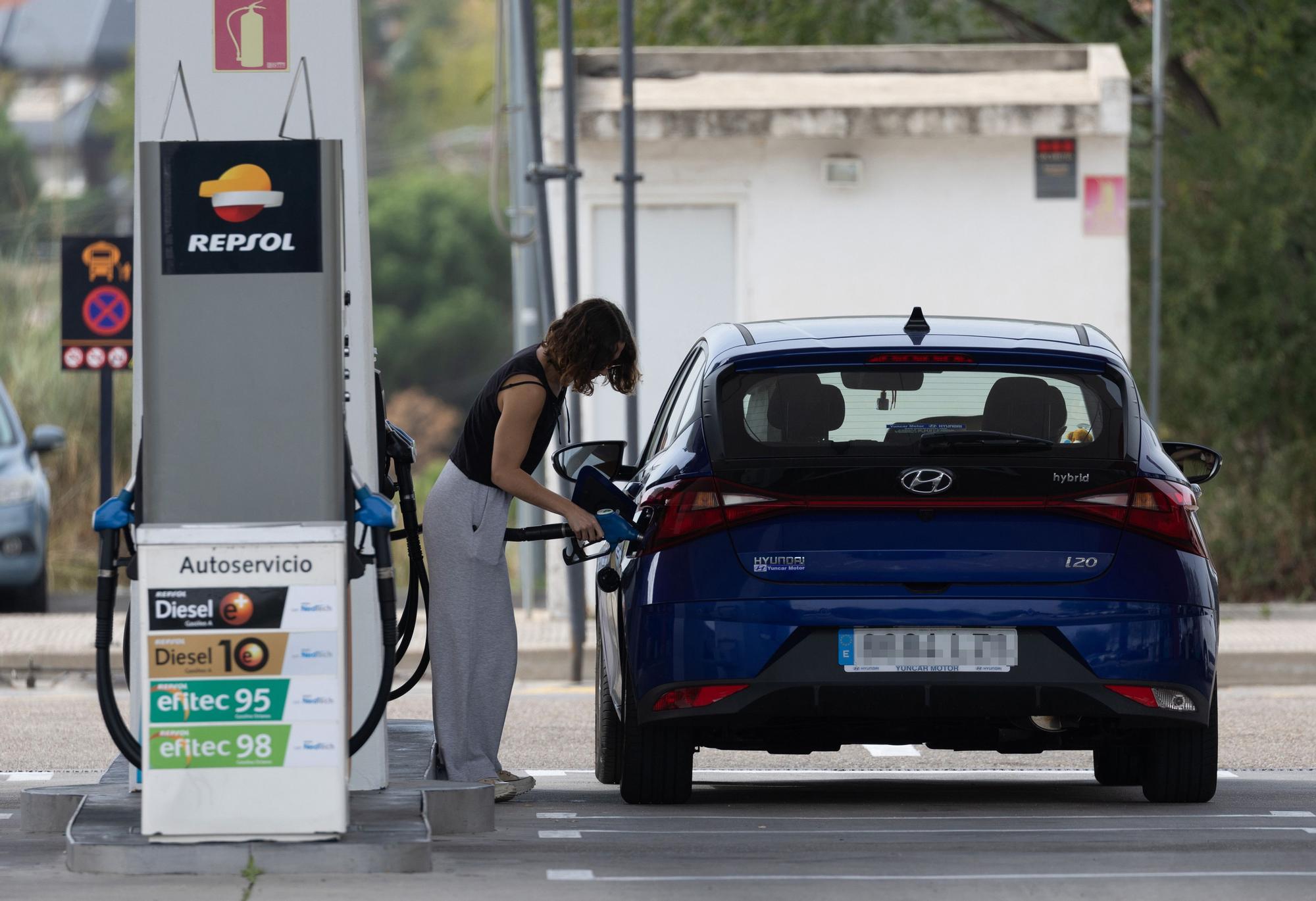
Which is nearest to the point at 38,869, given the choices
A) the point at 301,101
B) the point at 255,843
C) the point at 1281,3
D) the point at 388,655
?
the point at 255,843

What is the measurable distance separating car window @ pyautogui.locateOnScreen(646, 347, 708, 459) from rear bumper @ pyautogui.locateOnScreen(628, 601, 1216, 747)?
80cm

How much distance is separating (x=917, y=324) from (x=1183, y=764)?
1.63 meters

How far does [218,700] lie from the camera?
19.3ft

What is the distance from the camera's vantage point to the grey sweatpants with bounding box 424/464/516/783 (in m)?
7.52

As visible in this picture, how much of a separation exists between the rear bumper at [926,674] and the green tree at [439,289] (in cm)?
7446

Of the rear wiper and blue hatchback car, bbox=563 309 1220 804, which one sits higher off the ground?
the rear wiper

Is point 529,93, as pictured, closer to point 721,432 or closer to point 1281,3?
point 721,432

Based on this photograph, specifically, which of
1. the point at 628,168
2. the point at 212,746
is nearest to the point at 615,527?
the point at 212,746

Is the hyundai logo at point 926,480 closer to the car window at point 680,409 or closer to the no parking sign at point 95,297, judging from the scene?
the car window at point 680,409

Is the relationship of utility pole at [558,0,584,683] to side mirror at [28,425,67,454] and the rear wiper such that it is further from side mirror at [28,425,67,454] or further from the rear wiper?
the rear wiper

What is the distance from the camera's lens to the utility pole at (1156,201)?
17.7 m


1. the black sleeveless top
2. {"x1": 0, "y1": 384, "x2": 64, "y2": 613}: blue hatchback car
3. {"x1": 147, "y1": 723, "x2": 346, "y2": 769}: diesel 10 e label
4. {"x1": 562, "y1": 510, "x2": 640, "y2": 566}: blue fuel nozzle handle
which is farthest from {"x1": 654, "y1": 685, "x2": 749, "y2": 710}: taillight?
{"x1": 0, "y1": 384, "x2": 64, "y2": 613}: blue hatchback car

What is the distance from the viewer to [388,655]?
6.54 m

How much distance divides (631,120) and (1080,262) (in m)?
4.59
